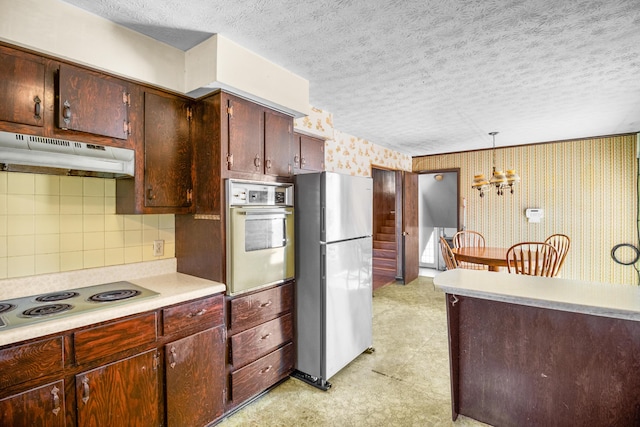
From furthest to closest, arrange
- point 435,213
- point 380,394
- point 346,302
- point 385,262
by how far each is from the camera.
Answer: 1. point 435,213
2. point 385,262
3. point 346,302
4. point 380,394

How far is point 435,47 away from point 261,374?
263 centimetres

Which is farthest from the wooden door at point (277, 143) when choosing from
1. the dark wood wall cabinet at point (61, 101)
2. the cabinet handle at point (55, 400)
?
the cabinet handle at point (55, 400)

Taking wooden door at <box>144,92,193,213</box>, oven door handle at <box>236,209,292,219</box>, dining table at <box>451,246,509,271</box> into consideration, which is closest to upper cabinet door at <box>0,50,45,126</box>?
wooden door at <box>144,92,193,213</box>

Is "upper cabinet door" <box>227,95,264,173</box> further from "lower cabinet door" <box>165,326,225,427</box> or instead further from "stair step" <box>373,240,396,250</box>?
"stair step" <box>373,240,396,250</box>

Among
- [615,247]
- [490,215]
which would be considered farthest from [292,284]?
[615,247]

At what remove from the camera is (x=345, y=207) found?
8.96ft

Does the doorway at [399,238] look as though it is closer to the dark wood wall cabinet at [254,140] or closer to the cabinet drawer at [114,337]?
the dark wood wall cabinet at [254,140]

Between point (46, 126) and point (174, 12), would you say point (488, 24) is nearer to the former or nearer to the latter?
point (174, 12)

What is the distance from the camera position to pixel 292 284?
8.73ft

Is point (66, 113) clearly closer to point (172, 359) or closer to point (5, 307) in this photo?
point (5, 307)

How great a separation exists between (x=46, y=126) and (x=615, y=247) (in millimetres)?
6605

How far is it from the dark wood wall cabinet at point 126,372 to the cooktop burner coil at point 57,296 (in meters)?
0.45

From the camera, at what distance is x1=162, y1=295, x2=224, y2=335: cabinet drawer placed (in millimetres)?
1889

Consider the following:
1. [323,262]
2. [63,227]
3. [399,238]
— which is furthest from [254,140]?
[399,238]
